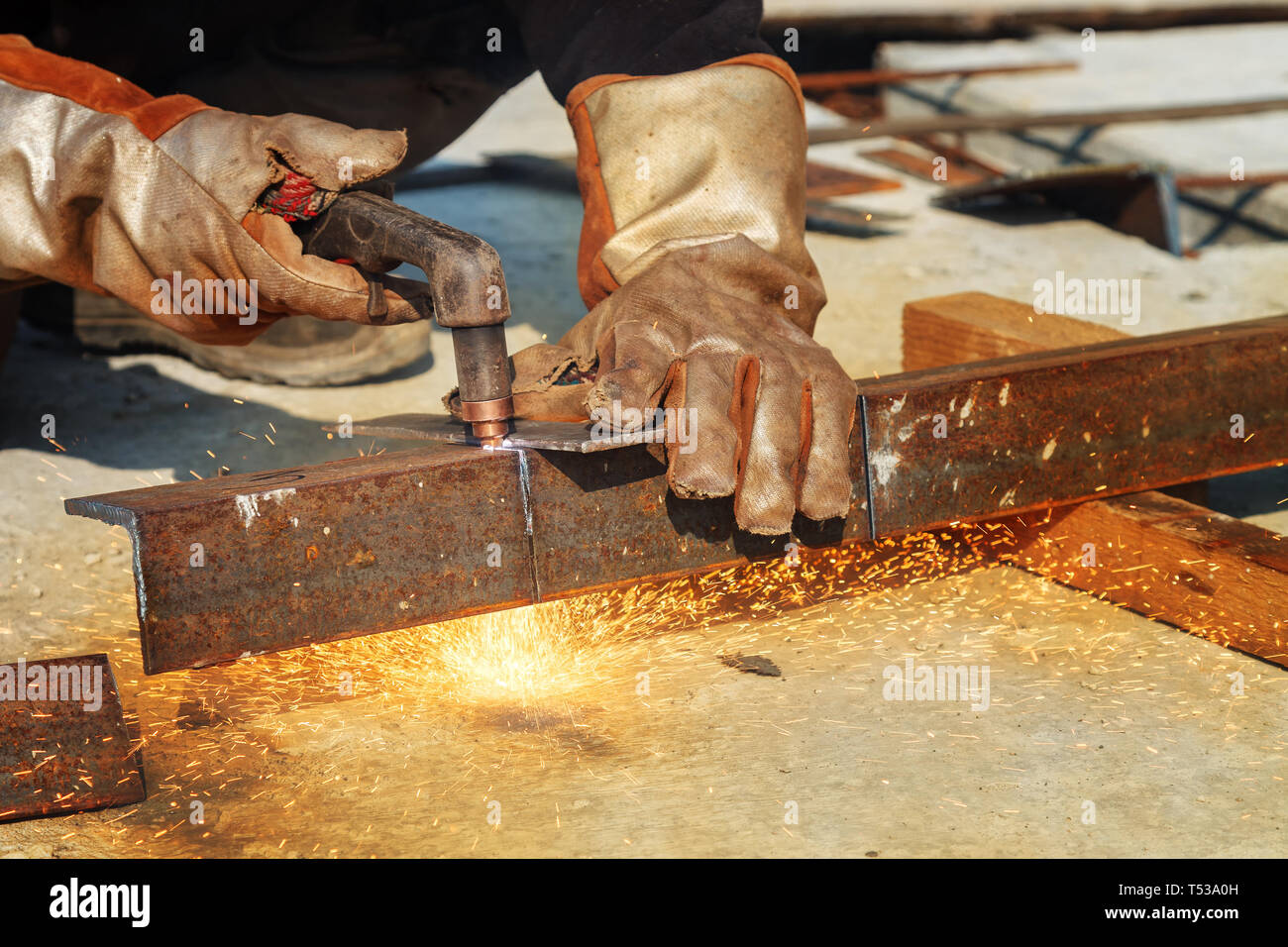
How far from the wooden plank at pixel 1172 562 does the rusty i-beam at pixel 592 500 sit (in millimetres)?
86

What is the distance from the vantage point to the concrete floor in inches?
69.2

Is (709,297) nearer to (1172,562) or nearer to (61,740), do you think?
(1172,562)

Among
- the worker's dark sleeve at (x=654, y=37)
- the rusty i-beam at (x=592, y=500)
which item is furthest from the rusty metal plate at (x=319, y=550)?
the worker's dark sleeve at (x=654, y=37)

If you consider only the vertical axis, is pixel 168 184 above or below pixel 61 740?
above

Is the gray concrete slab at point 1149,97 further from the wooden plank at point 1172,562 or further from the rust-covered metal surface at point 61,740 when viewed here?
the rust-covered metal surface at point 61,740

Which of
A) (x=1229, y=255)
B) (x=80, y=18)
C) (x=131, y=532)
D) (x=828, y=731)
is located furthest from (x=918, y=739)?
(x=1229, y=255)

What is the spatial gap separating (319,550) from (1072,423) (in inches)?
52.5

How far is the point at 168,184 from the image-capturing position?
1.98 meters

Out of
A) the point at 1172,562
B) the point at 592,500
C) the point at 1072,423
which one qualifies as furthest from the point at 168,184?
the point at 1172,562

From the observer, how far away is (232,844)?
176 centimetres

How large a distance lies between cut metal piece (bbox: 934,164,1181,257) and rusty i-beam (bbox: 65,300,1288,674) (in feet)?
8.28

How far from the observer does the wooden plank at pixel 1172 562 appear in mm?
2225

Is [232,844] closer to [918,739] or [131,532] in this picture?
[131,532]

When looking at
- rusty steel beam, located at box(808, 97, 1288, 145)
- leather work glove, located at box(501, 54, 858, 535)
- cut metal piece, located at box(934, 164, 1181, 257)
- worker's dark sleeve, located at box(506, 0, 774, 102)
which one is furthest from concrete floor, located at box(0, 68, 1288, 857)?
rusty steel beam, located at box(808, 97, 1288, 145)
